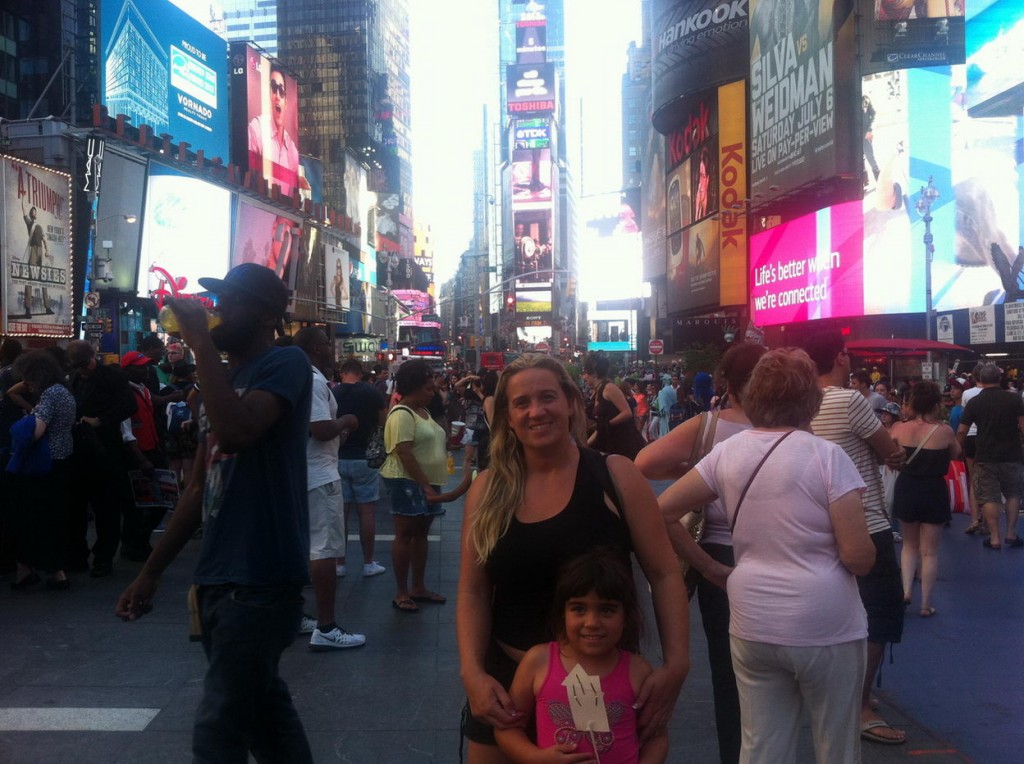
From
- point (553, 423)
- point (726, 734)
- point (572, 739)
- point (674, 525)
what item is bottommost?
point (726, 734)

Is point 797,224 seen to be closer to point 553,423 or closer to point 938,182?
point 938,182

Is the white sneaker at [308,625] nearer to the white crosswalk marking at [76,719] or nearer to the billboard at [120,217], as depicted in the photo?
the white crosswalk marking at [76,719]

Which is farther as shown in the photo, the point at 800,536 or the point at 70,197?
the point at 70,197

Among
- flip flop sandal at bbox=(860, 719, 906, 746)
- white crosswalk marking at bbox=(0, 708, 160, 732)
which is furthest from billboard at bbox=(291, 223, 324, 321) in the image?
flip flop sandal at bbox=(860, 719, 906, 746)

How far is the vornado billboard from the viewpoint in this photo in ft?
172

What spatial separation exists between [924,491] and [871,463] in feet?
9.41

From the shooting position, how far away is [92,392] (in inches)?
320

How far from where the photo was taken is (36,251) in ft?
115

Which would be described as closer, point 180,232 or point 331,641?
point 331,641

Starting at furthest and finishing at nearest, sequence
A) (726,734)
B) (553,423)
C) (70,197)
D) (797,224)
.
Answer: (797,224) < (70,197) < (726,734) < (553,423)

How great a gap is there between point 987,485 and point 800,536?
7.39m

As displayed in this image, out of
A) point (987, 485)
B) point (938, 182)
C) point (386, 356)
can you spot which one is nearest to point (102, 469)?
point (987, 485)

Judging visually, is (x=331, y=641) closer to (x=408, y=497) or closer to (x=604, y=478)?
(x=408, y=497)

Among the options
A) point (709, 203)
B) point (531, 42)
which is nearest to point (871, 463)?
point (709, 203)
